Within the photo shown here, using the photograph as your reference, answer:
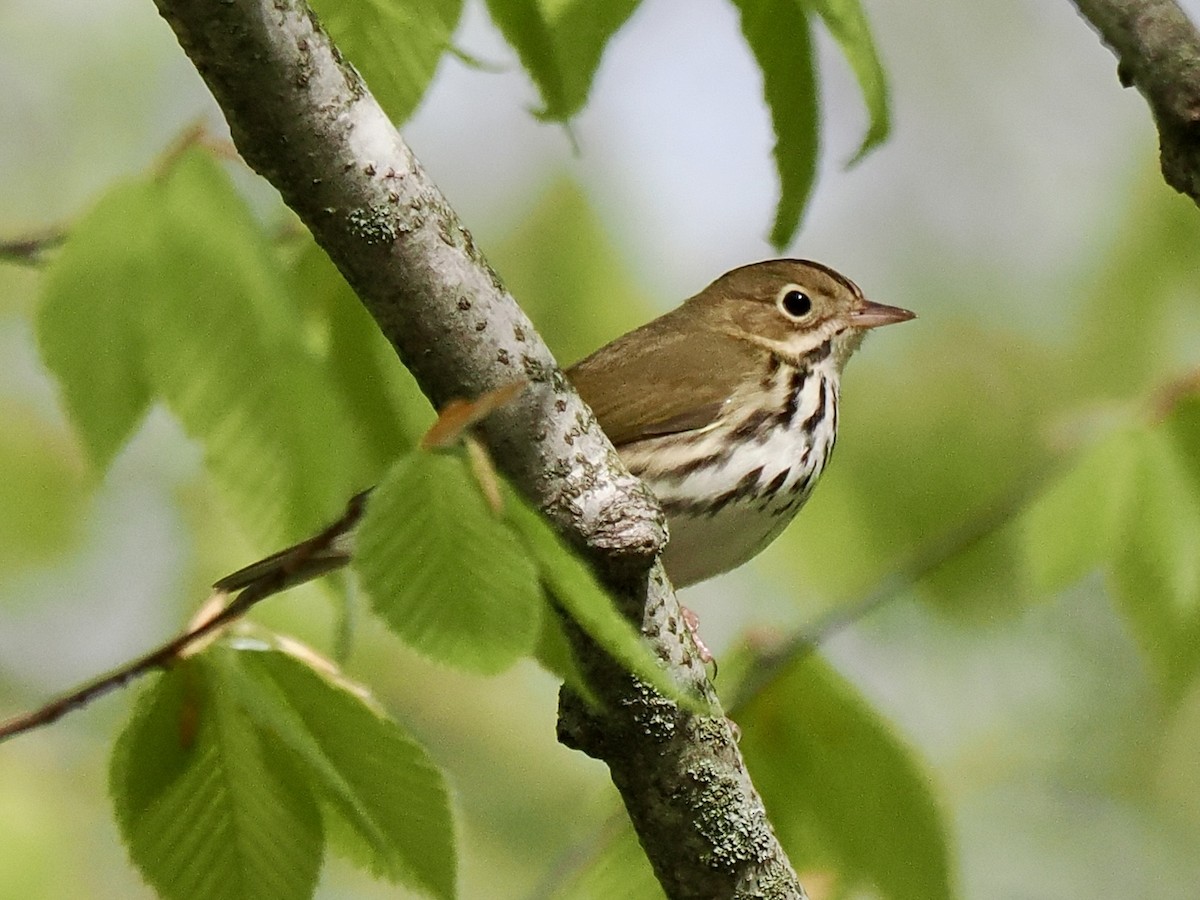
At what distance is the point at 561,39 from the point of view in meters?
1.37

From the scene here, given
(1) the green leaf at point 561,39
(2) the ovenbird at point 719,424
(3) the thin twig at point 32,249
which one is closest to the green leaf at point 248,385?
(1) the green leaf at point 561,39

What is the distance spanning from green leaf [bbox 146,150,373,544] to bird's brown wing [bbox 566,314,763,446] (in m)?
1.05

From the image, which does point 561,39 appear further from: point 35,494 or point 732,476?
point 35,494

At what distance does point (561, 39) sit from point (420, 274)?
12.9 inches

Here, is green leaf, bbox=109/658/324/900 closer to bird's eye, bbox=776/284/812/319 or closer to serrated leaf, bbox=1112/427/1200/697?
serrated leaf, bbox=1112/427/1200/697

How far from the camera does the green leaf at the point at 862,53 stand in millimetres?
1267

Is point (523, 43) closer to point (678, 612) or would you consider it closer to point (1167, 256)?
point (678, 612)

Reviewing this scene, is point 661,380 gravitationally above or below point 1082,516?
above

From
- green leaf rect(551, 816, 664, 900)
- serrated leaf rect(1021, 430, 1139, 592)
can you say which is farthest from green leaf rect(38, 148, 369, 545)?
serrated leaf rect(1021, 430, 1139, 592)

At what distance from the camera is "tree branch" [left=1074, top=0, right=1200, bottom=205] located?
4.16ft

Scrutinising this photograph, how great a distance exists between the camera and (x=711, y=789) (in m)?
1.51

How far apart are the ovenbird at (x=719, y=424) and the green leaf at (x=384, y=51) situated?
951 millimetres

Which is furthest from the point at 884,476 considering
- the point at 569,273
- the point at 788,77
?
the point at 788,77

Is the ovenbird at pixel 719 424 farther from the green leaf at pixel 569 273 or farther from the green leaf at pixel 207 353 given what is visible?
the green leaf at pixel 569 273
